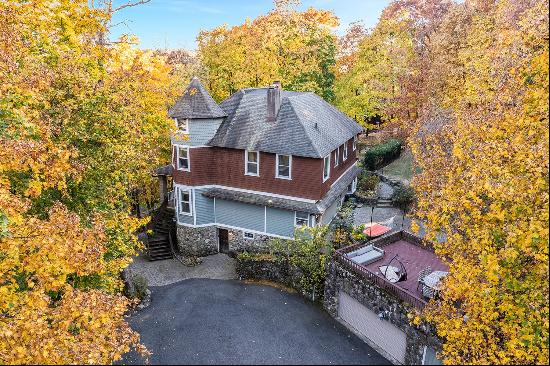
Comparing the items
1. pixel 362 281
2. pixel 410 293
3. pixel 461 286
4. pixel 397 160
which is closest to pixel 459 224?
pixel 461 286

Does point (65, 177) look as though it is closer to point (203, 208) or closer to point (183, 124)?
point (183, 124)

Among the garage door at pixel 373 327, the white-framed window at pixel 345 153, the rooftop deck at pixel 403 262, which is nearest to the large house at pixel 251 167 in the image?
the white-framed window at pixel 345 153

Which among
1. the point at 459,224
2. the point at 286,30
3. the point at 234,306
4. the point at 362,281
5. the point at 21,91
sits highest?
the point at 286,30

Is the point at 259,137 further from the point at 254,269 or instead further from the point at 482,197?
the point at 482,197

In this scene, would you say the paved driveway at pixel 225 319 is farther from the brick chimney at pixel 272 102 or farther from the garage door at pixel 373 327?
the brick chimney at pixel 272 102


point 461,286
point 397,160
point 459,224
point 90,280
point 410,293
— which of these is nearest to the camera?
point 461,286

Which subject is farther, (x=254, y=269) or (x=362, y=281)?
(x=254, y=269)

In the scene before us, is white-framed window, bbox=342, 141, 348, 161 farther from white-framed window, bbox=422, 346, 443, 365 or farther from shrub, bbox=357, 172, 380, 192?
white-framed window, bbox=422, 346, 443, 365

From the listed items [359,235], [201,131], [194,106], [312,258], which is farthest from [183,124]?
[359,235]
